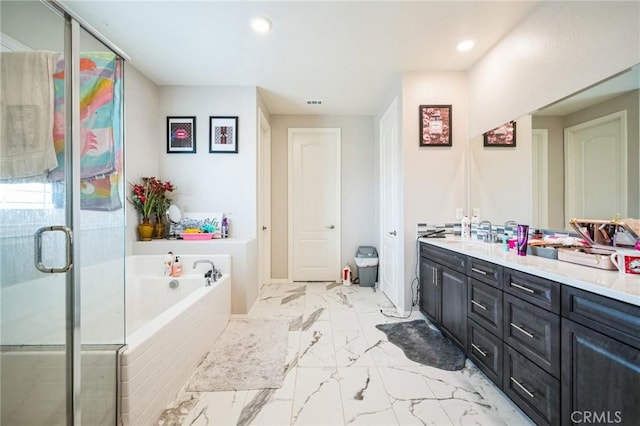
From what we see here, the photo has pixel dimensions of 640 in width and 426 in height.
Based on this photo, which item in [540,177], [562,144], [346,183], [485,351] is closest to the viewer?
[485,351]

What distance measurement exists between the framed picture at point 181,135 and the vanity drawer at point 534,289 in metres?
3.27

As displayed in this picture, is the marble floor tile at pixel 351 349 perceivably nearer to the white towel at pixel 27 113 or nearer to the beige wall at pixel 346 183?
the beige wall at pixel 346 183

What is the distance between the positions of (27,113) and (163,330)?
1.25 metres

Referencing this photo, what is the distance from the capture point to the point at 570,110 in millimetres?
1773

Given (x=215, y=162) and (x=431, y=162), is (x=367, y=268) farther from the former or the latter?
(x=215, y=162)

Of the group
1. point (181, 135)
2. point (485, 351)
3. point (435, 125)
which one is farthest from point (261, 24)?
point (485, 351)

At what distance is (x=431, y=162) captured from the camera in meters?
2.84

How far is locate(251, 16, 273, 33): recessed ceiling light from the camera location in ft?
6.75

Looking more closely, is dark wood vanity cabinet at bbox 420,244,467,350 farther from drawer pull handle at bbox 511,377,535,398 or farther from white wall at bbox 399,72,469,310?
drawer pull handle at bbox 511,377,535,398

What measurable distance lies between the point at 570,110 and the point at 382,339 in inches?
86.0

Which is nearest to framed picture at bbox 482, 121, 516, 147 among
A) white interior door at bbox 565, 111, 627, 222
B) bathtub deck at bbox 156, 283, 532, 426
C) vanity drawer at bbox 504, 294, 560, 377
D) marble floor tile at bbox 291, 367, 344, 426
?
A: white interior door at bbox 565, 111, 627, 222

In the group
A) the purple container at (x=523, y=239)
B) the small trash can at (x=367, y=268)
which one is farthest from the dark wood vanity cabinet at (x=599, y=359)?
the small trash can at (x=367, y=268)

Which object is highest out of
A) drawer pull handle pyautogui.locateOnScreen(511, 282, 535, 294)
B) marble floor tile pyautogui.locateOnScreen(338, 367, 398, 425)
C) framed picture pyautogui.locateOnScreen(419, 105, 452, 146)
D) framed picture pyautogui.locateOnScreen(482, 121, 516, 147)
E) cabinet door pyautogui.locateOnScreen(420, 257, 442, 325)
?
framed picture pyautogui.locateOnScreen(419, 105, 452, 146)

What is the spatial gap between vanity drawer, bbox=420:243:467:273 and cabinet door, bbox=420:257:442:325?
68 mm
